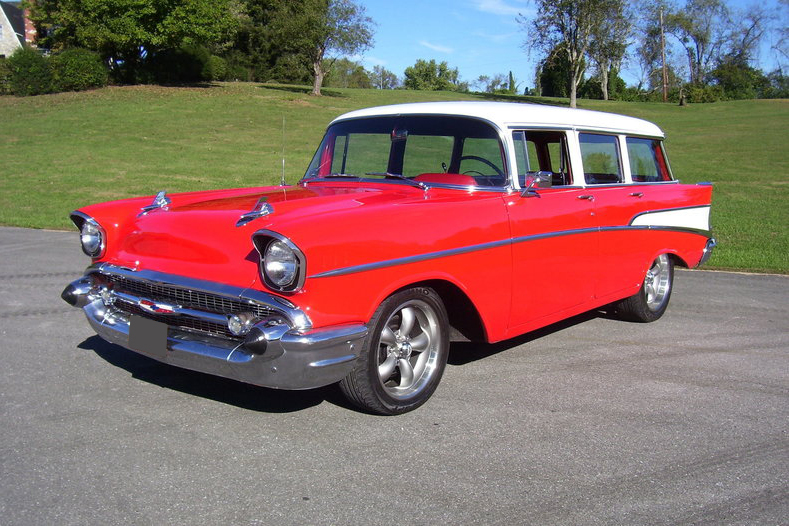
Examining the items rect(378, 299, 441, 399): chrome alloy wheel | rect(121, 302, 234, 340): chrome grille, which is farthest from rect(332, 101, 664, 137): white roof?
rect(121, 302, 234, 340): chrome grille

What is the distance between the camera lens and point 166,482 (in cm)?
305

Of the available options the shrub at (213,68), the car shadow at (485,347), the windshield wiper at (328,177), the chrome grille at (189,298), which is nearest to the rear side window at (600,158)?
the car shadow at (485,347)

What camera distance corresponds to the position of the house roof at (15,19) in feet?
191

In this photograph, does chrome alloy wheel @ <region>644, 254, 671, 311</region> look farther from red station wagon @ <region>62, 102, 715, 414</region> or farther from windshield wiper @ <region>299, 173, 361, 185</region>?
windshield wiper @ <region>299, 173, 361, 185</region>

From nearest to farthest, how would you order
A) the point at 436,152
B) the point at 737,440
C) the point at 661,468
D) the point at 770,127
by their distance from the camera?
the point at 661,468, the point at 737,440, the point at 436,152, the point at 770,127

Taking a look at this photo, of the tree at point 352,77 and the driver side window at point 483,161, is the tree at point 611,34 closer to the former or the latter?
the driver side window at point 483,161

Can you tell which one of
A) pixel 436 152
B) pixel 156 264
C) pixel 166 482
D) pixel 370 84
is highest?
pixel 370 84

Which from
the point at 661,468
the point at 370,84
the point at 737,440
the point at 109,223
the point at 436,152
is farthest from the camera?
the point at 370,84

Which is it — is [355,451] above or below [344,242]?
below

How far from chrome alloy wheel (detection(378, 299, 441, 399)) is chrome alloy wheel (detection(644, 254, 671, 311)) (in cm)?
288

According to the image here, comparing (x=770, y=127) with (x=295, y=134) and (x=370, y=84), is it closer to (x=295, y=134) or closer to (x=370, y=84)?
(x=295, y=134)

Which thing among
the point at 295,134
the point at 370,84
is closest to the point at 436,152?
the point at 295,134

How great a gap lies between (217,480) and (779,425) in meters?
3.01

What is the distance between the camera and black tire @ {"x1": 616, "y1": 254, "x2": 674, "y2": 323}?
5984 millimetres
